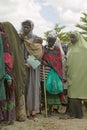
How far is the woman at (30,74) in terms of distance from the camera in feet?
25.4

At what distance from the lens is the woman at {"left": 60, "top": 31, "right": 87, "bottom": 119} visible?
8391 mm

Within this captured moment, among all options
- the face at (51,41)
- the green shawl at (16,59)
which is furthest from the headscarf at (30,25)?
the green shawl at (16,59)

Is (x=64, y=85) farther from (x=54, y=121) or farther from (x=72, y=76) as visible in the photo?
(x=54, y=121)

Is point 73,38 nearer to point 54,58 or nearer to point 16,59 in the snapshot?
point 54,58

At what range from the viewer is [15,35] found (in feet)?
23.7

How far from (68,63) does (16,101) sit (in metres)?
1.71

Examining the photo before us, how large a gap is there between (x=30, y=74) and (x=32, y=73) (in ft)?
0.17

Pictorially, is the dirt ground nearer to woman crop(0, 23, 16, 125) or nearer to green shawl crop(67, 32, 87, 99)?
woman crop(0, 23, 16, 125)

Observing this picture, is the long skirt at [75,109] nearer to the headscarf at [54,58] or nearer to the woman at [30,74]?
the headscarf at [54,58]

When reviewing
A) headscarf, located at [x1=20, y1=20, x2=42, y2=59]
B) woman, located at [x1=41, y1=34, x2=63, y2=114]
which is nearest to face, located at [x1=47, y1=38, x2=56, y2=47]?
woman, located at [x1=41, y1=34, x2=63, y2=114]

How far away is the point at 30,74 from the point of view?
7.85 metres

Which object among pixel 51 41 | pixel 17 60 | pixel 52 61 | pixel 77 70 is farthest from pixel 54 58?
pixel 17 60

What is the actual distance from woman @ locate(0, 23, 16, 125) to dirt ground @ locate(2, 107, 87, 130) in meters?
0.22

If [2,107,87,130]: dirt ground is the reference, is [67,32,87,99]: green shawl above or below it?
above
